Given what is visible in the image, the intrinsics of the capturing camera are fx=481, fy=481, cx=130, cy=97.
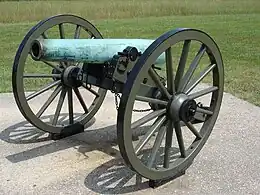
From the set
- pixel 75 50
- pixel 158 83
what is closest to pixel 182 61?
pixel 158 83

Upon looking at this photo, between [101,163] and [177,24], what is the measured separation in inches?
483

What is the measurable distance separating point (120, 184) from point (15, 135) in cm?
163

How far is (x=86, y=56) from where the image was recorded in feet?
12.4

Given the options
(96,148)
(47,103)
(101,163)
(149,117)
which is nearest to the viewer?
(149,117)

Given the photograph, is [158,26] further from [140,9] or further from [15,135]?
[15,135]

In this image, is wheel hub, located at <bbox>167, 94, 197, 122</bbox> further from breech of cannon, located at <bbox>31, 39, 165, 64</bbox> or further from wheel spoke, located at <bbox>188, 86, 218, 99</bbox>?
breech of cannon, located at <bbox>31, 39, 165, 64</bbox>

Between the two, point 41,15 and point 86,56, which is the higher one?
point 41,15

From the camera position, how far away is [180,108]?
3.57 meters

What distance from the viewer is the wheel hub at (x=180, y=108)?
3562 millimetres

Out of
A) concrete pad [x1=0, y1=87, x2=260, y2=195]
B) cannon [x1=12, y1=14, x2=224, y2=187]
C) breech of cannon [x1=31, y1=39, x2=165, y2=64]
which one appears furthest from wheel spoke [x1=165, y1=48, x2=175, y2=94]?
concrete pad [x1=0, y1=87, x2=260, y2=195]

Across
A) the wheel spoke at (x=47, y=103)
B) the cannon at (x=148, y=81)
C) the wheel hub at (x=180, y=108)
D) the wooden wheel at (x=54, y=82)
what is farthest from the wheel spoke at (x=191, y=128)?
the wheel spoke at (x=47, y=103)

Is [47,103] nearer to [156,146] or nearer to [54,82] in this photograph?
[54,82]

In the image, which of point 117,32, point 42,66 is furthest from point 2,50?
point 117,32

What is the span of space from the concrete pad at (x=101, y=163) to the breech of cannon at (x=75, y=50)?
0.92 meters
